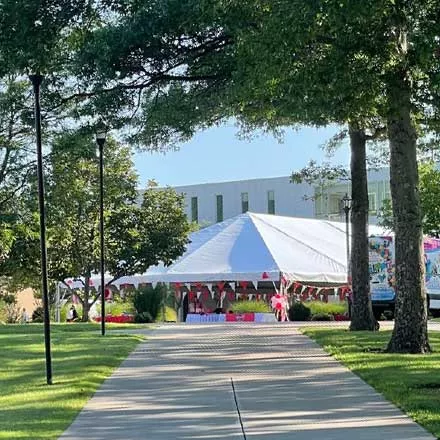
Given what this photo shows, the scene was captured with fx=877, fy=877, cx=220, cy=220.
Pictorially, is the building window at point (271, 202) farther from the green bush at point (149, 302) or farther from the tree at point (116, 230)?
the green bush at point (149, 302)

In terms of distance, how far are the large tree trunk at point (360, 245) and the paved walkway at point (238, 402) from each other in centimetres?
643

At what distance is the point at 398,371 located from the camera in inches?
534

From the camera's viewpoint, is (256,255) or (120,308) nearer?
(256,255)

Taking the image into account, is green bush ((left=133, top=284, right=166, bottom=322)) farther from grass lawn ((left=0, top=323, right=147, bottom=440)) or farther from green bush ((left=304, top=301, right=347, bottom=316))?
grass lawn ((left=0, top=323, right=147, bottom=440))

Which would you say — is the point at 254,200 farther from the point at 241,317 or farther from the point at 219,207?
the point at 241,317

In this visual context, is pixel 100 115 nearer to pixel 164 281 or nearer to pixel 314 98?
pixel 314 98

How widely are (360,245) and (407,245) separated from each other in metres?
6.83

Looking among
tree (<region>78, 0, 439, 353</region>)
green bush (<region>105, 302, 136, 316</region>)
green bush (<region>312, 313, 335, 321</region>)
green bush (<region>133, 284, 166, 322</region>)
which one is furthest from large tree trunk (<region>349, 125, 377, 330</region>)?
green bush (<region>105, 302, 136, 316</region>)

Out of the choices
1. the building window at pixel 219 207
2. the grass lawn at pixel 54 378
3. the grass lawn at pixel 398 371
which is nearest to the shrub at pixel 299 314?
the grass lawn at pixel 54 378

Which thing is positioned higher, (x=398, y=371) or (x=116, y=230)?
(x=116, y=230)

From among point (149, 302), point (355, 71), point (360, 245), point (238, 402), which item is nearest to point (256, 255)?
point (149, 302)

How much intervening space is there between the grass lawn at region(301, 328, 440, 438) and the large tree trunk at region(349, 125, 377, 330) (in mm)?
2615

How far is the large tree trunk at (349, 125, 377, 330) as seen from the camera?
77.8 ft

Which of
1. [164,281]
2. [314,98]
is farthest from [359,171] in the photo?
[164,281]
